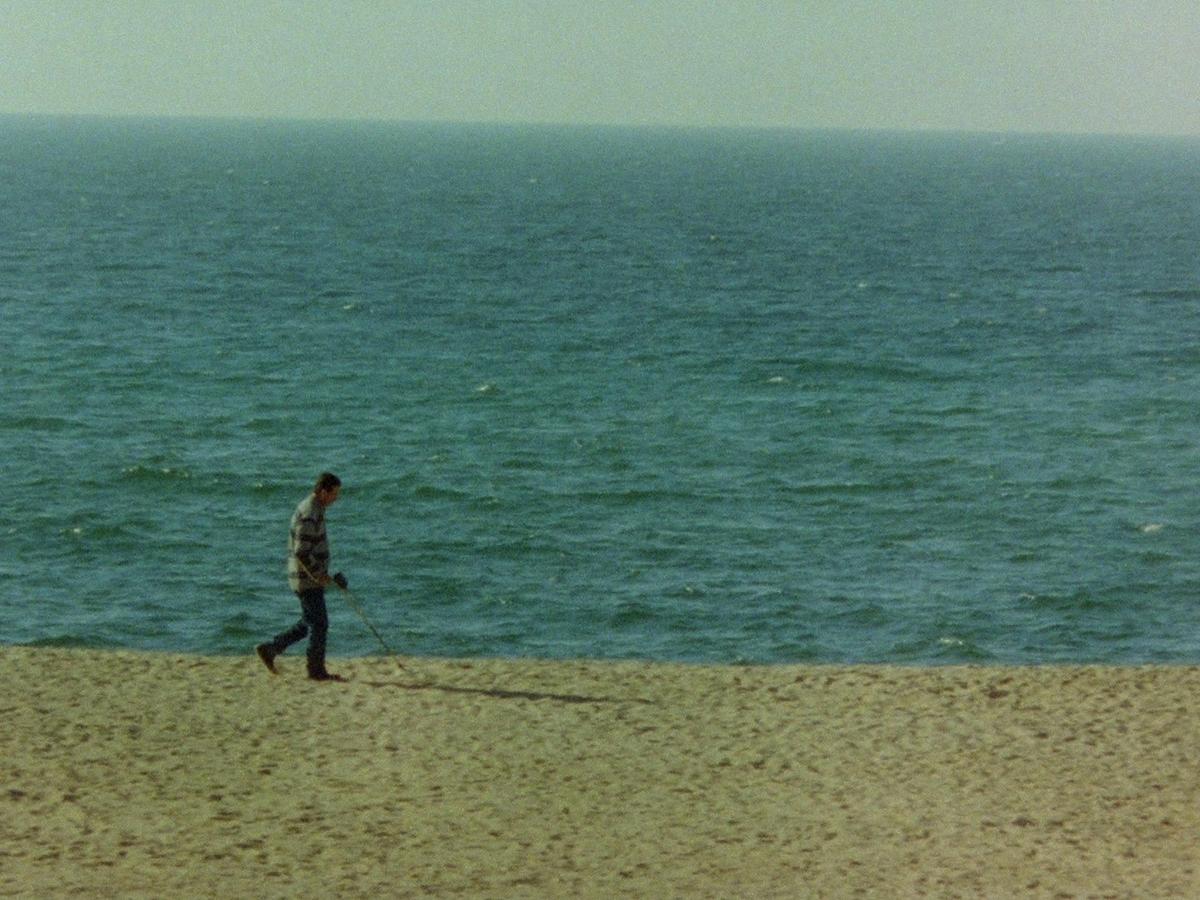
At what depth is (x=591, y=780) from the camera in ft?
52.1

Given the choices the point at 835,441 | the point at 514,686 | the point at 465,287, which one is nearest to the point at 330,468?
the point at 835,441

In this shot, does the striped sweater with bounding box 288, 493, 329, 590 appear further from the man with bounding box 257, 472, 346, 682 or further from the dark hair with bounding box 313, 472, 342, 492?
the dark hair with bounding box 313, 472, 342, 492

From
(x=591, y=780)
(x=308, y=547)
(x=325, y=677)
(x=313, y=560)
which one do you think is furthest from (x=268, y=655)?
(x=591, y=780)

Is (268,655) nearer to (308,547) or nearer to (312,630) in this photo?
(312,630)

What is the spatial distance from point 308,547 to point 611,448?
28875 mm

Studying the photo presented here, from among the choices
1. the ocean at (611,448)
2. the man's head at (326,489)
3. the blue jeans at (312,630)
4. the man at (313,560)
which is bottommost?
the ocean at (611,448)

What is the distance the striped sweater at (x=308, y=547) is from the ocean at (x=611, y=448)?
443 inches

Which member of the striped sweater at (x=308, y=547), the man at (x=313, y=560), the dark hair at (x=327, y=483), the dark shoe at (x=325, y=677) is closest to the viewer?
the dark hair at (x=327, y=483)

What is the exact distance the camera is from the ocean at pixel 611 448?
32375 millimetres

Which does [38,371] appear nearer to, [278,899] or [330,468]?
[330,468]

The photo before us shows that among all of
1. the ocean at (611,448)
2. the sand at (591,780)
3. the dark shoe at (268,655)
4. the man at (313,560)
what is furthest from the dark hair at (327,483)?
the ocean at (611,448)

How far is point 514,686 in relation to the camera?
18.9 meters

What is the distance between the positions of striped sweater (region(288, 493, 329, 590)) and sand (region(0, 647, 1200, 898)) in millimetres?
1128

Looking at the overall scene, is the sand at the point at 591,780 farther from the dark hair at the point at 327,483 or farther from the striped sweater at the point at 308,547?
the dark hair at the point at 327,483
